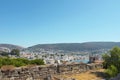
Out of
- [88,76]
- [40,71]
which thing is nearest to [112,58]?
[88,76]

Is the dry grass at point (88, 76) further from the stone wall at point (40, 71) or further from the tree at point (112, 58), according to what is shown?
the tree at point (112, 58)

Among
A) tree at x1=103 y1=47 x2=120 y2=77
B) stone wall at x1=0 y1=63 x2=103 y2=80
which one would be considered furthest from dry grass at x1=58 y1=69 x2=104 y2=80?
tree at x1=103 y1=47 x2=120 y2=77

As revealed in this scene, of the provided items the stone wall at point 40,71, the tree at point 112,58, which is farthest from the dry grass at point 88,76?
the tree at point 112,58

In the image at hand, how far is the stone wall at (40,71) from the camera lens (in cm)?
1201

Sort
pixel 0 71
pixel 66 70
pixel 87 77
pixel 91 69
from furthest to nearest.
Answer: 1. pixel 91 69
2. pixel 66 70
3. pixel 87 77
4. pixel 0 71

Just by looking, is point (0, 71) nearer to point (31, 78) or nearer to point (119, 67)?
point (31, 78)

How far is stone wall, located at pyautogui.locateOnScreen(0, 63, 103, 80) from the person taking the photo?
12.0 metres

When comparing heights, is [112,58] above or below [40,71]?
above

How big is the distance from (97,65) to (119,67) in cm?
184

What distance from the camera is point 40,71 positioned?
1316cm

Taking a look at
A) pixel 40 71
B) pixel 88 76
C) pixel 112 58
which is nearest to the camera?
pixel 40 71

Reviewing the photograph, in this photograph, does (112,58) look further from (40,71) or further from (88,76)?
(40,71)

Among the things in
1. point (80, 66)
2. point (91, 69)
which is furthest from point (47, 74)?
point (91, 69)

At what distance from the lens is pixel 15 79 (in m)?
12.1
